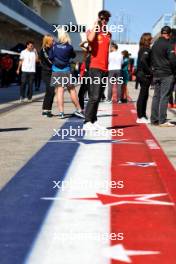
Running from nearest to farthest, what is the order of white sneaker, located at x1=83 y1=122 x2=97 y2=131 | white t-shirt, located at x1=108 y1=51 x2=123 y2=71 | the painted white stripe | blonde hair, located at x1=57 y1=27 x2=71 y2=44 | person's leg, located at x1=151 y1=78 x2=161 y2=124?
the painted white stripe, white sneaker, located at x1=83 y1=122 x2=97 y2=131, person's leg, located at x1=151 y1=78 x2=161 y2=124, blonde hair, located at x1=57 y1=27 x2=71 y2=44, white t-shirt, located at x1=108 y1=51 x2=123 y2=71

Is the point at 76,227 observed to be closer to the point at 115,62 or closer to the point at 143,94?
the point at 143,94

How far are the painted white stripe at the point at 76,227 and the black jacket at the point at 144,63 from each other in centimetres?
522

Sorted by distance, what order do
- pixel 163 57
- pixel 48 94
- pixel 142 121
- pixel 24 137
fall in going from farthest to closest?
1. pixel 48 94
2. pixel 142 121
3. pixel 163 57
4. pixel 24 137

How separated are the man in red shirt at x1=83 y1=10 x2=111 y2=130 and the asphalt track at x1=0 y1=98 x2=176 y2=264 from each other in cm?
181

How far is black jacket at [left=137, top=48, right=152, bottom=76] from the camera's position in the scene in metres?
11.0

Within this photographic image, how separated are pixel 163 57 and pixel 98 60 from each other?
1.60 m

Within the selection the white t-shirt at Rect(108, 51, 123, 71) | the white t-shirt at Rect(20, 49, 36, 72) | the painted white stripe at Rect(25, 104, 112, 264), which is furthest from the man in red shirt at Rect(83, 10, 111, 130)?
the white t-shirt at Rect(108, 51, 123, 71)

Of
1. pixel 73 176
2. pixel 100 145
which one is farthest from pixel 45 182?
pixel 100 145

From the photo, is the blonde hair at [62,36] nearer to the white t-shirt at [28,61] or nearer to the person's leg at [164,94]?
the person's leg at [164,94]

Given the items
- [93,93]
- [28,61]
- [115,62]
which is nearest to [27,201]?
[93,93]

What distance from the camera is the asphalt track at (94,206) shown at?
353 cm

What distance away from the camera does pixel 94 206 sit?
4.61 meters

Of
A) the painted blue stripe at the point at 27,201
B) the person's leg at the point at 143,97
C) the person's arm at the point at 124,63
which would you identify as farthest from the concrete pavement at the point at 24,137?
the person's arm at the point at 124,63

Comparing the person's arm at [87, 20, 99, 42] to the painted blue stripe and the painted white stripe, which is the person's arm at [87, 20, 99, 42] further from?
the painted white stripe
